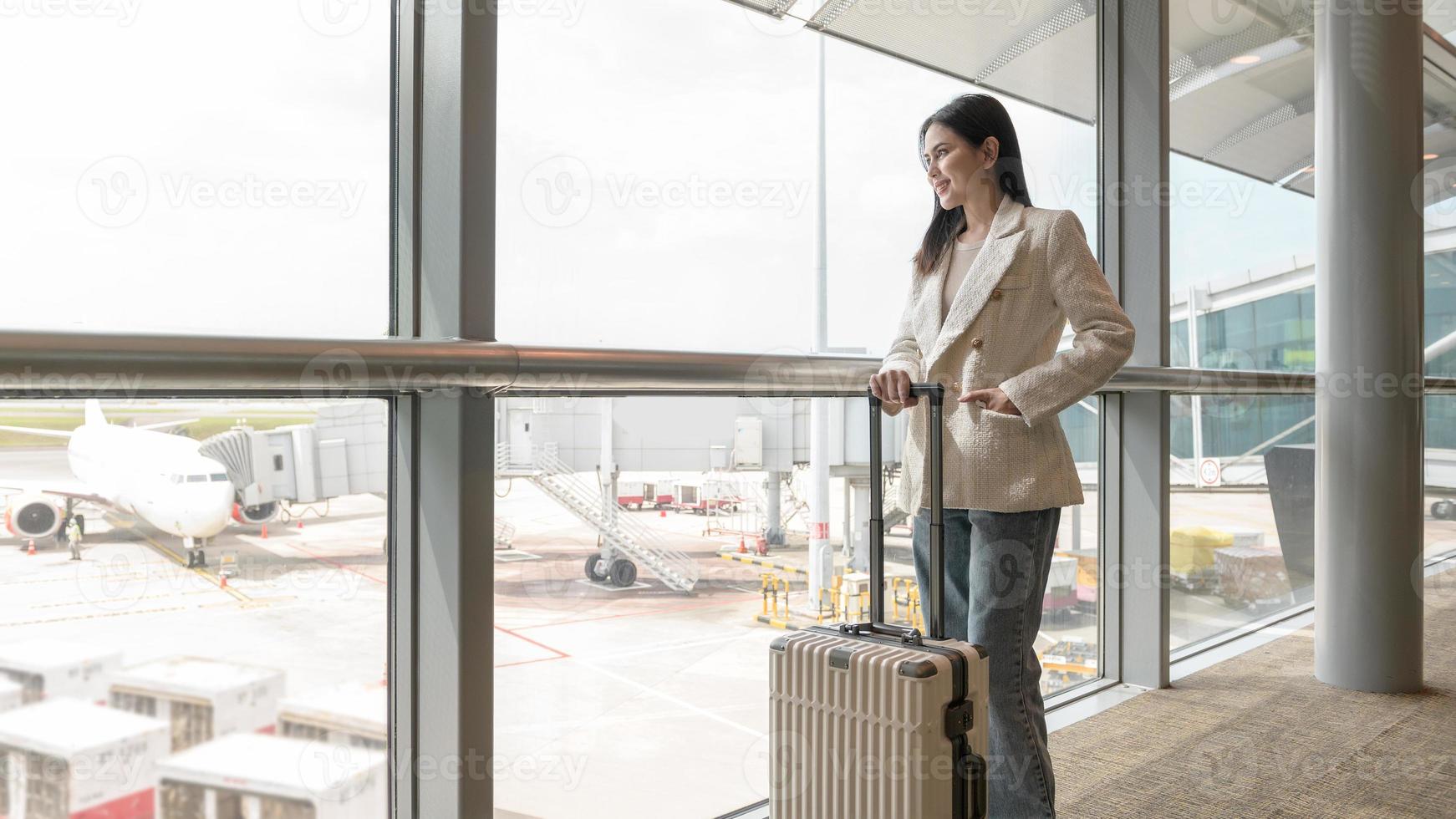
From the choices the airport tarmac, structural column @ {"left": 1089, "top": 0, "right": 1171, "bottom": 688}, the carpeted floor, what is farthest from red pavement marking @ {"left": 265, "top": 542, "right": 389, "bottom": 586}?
structural column @ {"left": 1089, "top": 0, "right": 1171, "bottom": 688}

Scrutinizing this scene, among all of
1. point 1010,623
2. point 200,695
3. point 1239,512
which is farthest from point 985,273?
point 1239,512

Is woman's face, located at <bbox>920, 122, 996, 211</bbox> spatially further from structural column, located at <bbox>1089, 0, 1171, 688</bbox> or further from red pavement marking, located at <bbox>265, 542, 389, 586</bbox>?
structural column, located at <bbox>1089, 0, 1171, 688</bbox>

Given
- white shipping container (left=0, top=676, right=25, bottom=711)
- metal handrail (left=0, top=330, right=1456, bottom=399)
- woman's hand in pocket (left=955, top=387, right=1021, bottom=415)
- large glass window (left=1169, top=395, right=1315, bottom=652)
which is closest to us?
metal handrail (left=0, top=330, right=1456, bottom=399)

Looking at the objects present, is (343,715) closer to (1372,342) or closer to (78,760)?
(78,760)

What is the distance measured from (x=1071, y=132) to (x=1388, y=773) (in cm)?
191

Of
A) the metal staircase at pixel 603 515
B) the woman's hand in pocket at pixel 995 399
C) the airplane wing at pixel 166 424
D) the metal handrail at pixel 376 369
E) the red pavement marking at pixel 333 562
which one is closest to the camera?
the metal handrail at pixel 376 369

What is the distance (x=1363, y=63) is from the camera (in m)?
2.78

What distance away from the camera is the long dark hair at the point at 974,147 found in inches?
62.7

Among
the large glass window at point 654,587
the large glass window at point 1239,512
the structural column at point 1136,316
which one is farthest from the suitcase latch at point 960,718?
the large glass window at point 1239,512

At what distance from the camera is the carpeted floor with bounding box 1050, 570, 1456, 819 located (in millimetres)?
1988

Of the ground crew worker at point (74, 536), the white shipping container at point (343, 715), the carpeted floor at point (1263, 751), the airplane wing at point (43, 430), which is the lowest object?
the carpeted floor at point (1263, 751)

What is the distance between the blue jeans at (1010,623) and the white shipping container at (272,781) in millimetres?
943

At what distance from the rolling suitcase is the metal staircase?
424 millimetres

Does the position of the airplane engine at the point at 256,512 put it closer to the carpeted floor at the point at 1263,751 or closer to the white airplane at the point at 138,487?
the white airplane at the point at 138,487
